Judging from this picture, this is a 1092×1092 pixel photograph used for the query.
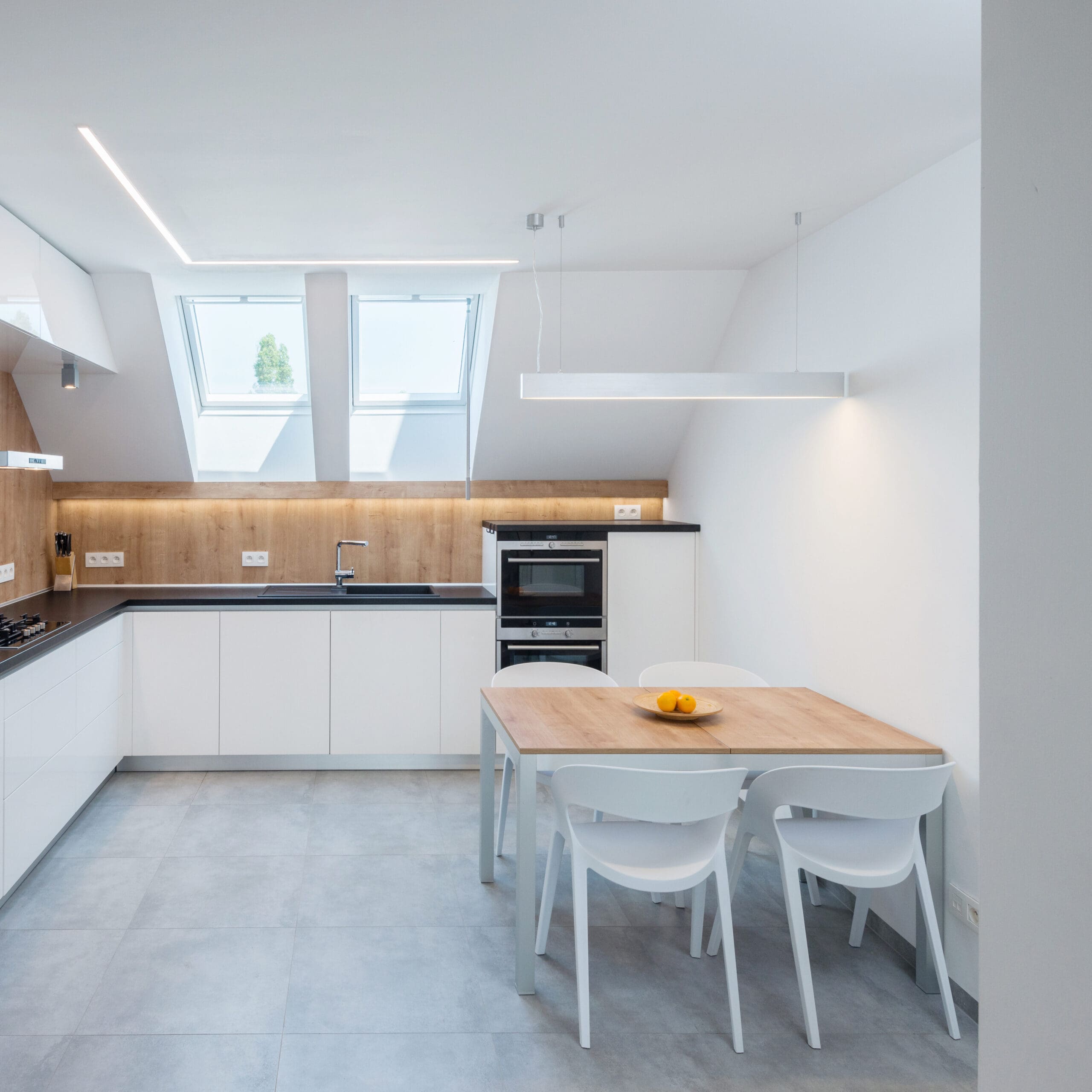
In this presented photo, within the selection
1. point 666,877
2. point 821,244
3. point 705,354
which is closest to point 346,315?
point 705,354

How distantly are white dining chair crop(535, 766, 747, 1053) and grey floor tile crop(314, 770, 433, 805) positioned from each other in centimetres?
193

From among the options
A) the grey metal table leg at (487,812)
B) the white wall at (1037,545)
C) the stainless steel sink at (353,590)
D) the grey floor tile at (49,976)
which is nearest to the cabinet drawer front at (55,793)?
the grey floor tile at (49,976)

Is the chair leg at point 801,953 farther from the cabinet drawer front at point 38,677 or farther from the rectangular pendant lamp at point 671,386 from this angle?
the cabinet drawer front at point 38,677

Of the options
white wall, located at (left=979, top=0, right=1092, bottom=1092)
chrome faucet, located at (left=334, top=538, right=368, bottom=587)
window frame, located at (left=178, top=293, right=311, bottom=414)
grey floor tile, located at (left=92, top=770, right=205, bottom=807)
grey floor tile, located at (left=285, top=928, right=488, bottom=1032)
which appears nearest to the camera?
white wall, located at (left=979, top=0, right=1092, bottom=1092)

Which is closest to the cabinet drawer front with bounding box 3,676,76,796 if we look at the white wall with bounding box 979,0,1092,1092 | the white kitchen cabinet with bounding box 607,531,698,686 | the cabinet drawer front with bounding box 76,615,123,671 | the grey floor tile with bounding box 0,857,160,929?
the cabinet drawer front with bounding box 76,615,123,671

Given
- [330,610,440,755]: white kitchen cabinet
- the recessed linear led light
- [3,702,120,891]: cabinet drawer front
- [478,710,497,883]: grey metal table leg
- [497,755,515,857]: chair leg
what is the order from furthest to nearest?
[330,610,440,755]: white kitchen cabinet → the recessed linear led light → [497,755,515,857]: chair leg → [478,710,497,883]: grey metal table leg → [3,702,120,891]: cabinet drawer front

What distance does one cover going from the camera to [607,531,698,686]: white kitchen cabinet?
5.24 meters

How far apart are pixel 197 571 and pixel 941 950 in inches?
178

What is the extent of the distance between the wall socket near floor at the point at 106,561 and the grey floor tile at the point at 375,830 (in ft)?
7.12

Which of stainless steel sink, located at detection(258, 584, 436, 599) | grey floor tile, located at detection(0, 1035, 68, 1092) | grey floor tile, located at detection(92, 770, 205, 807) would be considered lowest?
grey floor tile, located at detection(0, 1035, 68, 1092)

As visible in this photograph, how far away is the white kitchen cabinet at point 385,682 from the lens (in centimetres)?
493

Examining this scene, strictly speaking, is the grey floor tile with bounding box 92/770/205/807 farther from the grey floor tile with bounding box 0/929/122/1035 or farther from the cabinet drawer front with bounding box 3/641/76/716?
the grey floor tile with bounding box 0/929/122/1035

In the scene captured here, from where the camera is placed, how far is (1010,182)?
82cm

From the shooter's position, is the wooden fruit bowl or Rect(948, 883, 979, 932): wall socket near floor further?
the wooden fruit bowl
